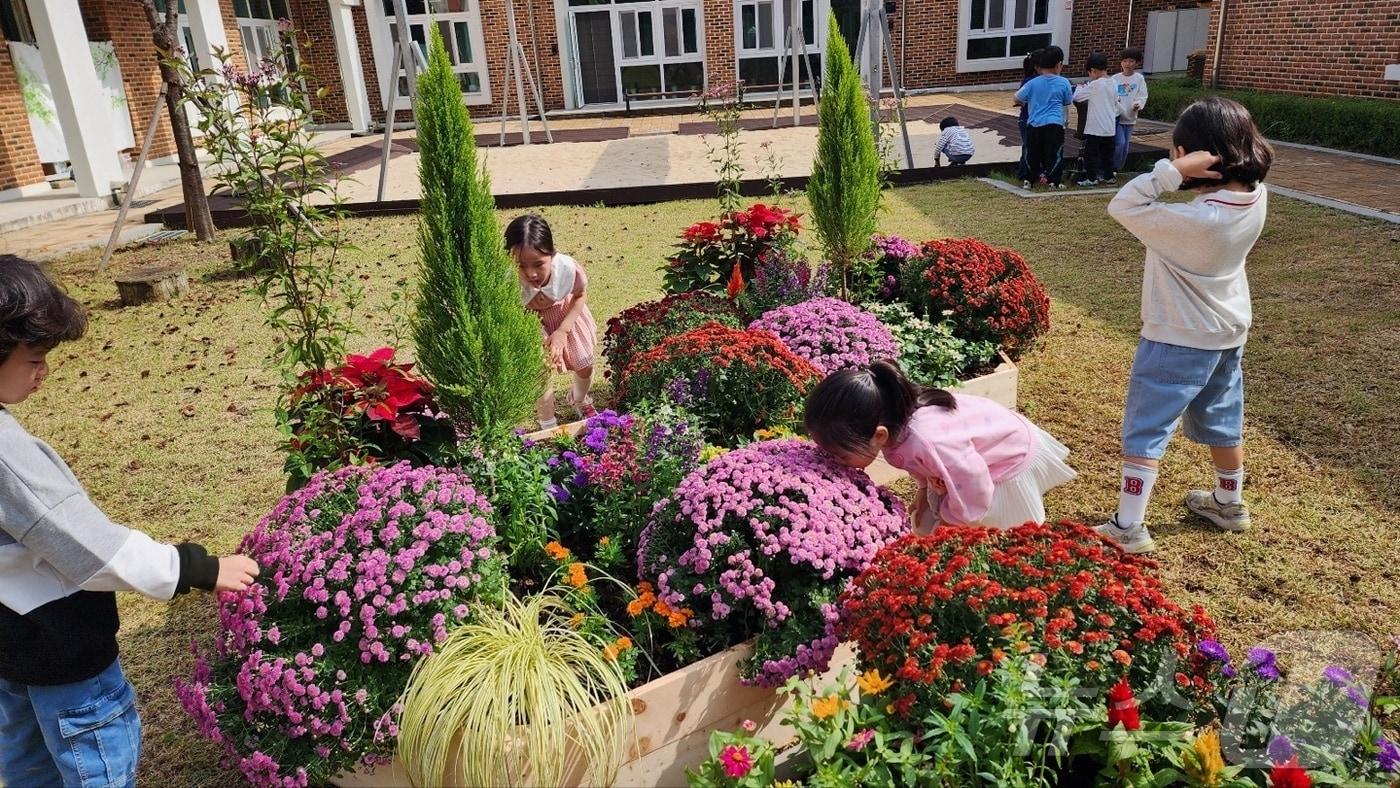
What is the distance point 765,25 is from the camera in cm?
2375

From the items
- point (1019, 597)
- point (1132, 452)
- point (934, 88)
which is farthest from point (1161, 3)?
point (1019, 597)

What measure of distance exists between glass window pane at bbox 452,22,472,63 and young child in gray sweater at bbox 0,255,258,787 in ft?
77.2

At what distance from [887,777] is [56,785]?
2.04 m

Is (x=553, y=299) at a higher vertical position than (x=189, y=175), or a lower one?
lower

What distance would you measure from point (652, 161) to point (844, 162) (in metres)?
10.0

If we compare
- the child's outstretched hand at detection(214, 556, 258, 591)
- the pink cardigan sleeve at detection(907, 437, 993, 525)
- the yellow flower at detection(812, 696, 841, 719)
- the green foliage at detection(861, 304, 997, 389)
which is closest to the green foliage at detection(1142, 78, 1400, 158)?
the green foliage at detection(861, 304, 997, 389)

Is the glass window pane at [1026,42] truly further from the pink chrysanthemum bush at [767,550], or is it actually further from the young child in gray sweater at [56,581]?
the young child in gray sweater at [56,581]

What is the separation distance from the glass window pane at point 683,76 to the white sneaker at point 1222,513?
22064mm

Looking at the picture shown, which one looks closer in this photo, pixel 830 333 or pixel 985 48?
pixel 830 333

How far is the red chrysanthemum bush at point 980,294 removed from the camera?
470 cm

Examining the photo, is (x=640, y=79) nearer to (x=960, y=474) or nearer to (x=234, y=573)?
(x=960, y=474)

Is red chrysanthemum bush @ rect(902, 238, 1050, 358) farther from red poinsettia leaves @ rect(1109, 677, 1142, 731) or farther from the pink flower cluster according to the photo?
red poinsettia leaves @ rect(1109, 677, 1142, 731)

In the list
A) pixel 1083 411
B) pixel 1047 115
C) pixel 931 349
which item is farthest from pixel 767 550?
pixel 1047 115

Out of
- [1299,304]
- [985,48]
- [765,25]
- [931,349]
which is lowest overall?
[1299,304]
